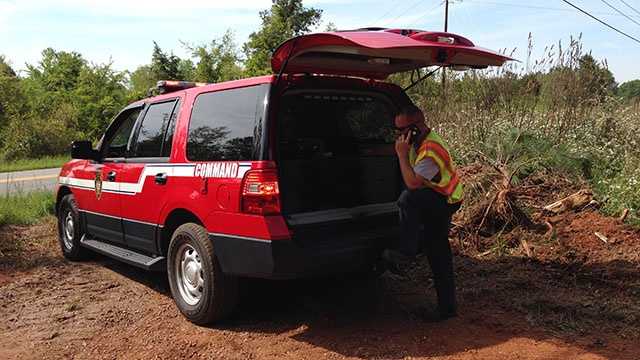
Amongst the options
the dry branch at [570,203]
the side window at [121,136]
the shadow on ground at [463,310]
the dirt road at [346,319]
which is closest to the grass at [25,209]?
the dirt road at [346,319]

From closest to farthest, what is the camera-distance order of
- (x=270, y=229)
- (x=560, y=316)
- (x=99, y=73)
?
1. (x=270, y=229)
2. (x=560, y=316)
3. (x=99, y=73)

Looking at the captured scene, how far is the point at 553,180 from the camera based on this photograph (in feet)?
23.7

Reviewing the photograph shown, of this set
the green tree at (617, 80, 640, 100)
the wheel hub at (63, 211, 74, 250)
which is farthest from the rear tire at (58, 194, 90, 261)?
the green tree at (617, 80, 640, 100)

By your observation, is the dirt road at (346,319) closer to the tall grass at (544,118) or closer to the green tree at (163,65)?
the tall grass at (544,118)

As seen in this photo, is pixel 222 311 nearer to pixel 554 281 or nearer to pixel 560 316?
pixel 560 316

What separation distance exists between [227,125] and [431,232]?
1769 millimetres

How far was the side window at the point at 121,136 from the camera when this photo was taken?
5.58m

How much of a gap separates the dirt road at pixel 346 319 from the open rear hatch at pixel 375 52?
198cm

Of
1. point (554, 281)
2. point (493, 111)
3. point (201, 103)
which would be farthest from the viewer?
point (493, 111)

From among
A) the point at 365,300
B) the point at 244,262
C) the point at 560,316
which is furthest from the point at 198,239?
the point at 560,316

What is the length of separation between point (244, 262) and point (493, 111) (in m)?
5.98

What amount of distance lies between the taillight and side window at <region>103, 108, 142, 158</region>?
92.1 inches

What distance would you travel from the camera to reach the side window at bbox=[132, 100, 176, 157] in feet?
16.0

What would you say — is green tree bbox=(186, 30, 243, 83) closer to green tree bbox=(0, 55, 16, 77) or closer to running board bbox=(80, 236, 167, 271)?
green tree bbox=(0, 55, 16, 77)
